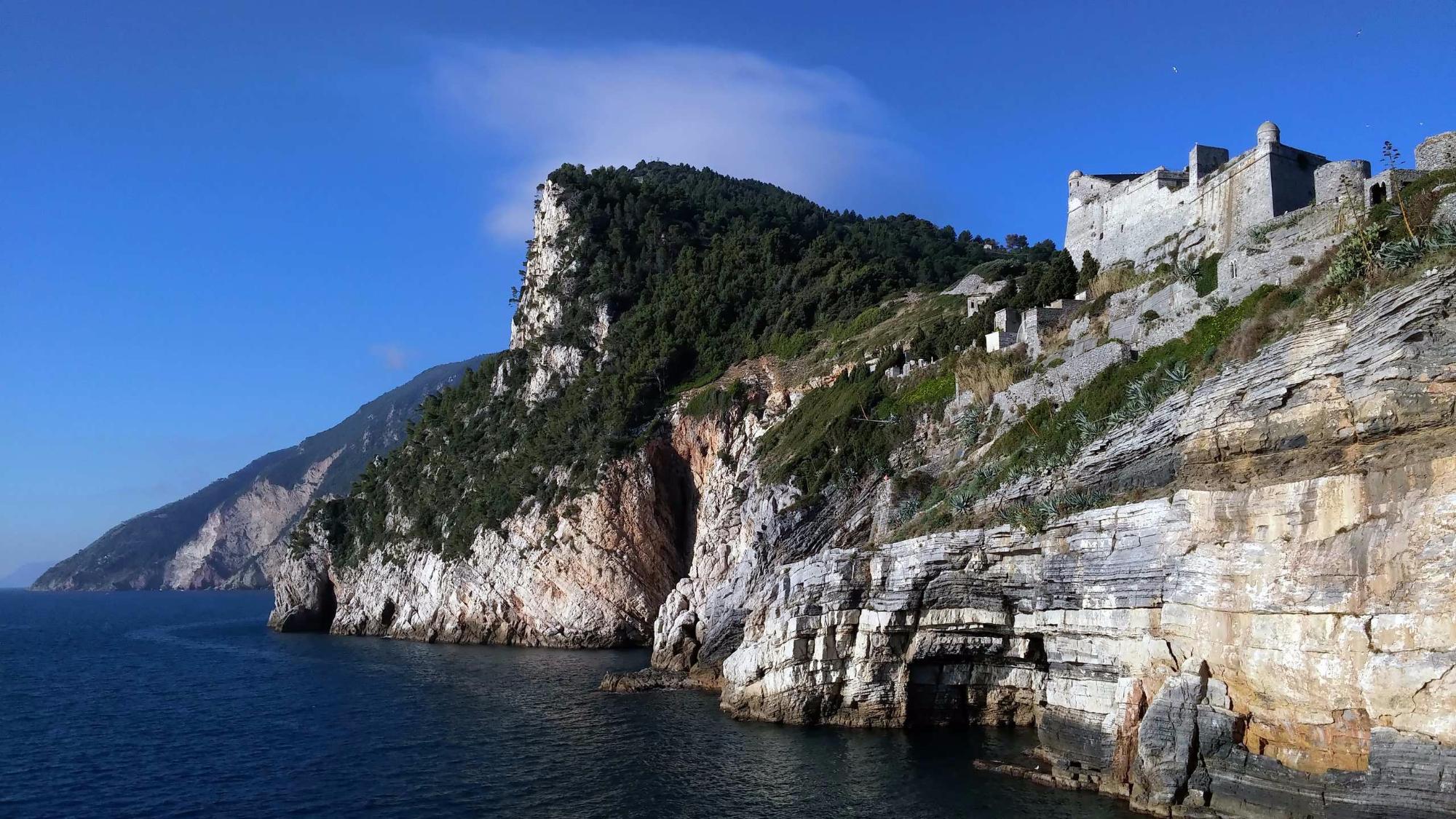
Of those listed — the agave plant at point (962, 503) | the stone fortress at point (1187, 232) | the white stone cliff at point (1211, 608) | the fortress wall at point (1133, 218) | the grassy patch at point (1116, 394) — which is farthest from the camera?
the fortress wall at point (1133, 218)

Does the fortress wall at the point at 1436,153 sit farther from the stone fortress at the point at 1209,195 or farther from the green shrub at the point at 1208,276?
the green shrub at the point at 1208,276

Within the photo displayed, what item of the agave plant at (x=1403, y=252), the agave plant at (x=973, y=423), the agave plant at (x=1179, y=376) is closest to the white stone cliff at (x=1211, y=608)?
the agave plant at (x=1179, y=376)

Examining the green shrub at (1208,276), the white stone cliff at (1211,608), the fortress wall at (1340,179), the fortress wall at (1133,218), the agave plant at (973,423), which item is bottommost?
the white stone cliff at (1211,608)

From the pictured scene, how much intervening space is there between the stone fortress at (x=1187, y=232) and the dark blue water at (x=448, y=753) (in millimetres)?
14023

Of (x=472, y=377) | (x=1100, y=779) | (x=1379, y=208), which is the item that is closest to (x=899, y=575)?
(x=1100, y=779)

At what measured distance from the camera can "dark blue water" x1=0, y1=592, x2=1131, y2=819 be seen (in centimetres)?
2416

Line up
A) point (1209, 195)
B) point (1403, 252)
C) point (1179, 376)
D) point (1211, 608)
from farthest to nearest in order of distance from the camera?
1. point (1209, 195)
2. point (1179, 376)
3. point (1403, 252)
4. point (1211, 608)

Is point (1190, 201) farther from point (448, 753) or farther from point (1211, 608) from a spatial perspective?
point (448, 753)

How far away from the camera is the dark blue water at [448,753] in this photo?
79.3 ft

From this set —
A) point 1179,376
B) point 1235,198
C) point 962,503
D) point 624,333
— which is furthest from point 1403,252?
point 624,333

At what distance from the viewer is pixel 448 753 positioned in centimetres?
2983

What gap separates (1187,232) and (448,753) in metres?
33.1

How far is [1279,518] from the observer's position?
66.2 ft

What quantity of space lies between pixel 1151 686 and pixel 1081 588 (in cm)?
323
